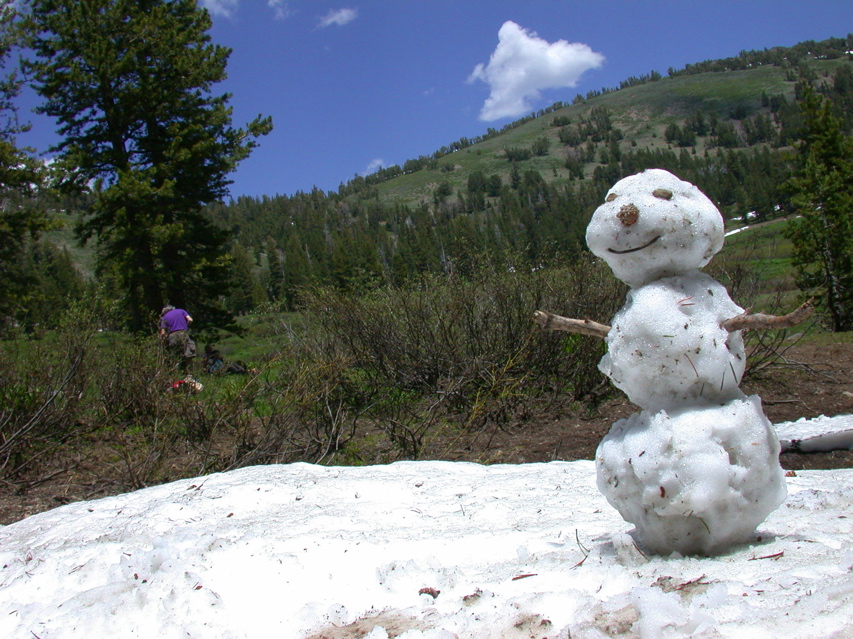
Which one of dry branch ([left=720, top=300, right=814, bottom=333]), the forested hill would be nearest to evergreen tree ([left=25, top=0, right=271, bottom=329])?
dry branch ([left=720, top=300, right=814, bottom=333])

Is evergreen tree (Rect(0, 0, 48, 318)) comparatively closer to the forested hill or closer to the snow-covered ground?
the snow-covered ground

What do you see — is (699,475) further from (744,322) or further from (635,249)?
(635,249)

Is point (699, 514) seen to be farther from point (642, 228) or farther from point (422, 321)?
point (422, 321)

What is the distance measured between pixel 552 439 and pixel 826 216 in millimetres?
14840

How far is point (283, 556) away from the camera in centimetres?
281

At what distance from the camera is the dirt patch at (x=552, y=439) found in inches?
211

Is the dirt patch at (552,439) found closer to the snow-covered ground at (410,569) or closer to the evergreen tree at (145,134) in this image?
the snow-covered ground at (410,569)

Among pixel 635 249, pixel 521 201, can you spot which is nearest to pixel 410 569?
pixel 635 249

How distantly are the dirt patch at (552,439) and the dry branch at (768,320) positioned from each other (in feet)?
11.0

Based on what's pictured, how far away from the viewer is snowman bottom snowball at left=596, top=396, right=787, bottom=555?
2057mm

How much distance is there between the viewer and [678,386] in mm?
2189

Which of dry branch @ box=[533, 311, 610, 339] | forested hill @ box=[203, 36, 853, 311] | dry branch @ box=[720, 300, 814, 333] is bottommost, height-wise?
dry branch @ box=[720, 300, 814, 333]

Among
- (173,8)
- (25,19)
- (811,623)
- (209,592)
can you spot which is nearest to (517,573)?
(811,623)

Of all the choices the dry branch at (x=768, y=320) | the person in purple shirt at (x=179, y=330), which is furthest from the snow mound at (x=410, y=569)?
the person in purple shirt at (x=179, y=330)
